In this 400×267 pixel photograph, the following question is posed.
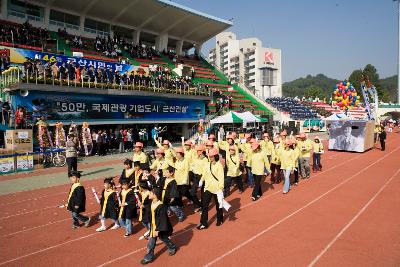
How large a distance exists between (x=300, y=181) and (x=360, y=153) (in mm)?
10993

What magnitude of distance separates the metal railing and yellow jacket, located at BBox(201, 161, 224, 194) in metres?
14.9

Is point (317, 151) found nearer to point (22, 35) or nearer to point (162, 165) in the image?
point (162, 165)

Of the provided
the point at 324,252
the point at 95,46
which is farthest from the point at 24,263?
the point at 95,46

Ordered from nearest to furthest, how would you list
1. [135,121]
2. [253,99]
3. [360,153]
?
[360,153]
[135,121]
[253,99]

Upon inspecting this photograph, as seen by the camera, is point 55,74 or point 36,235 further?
point 55,74

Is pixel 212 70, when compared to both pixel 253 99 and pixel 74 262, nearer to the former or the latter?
pixel 253 99

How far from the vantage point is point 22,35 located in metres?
24.1

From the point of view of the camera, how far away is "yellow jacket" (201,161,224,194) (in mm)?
8180

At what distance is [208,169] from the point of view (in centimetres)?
835

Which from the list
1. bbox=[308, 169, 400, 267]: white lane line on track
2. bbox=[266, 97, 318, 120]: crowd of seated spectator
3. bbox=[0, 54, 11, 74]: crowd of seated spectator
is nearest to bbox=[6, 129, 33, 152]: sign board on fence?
bbox=[0, 54, 11, 74]: crowd of seated spectator

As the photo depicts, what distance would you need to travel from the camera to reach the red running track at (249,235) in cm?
645

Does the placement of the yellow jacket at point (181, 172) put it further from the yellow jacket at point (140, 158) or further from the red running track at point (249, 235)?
the yellow jacket at point (140, 158)

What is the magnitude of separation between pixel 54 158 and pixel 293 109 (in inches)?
1453

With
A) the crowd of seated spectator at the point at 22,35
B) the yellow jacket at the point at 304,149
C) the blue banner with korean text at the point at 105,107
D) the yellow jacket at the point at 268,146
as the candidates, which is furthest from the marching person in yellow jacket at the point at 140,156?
the crowd of seated spectator at the point at 22,35
